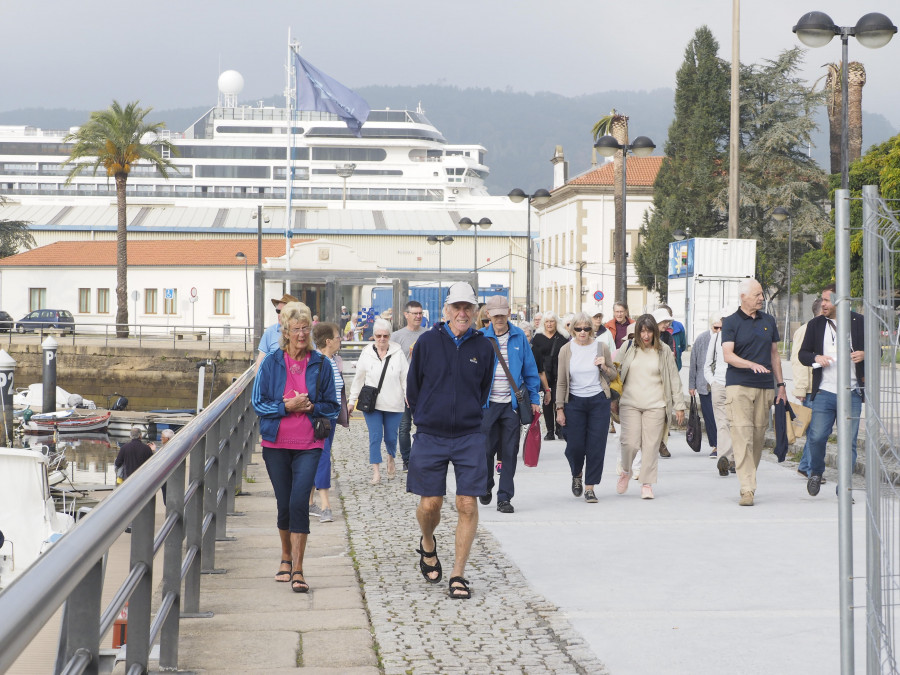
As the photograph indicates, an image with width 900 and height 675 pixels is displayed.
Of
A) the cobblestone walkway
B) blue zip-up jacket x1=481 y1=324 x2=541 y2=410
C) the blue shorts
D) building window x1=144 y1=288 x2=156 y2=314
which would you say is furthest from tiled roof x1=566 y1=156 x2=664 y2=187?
the blue shorts

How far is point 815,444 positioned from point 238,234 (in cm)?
7904

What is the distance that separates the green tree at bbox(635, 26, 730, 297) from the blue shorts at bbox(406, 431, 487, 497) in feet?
166

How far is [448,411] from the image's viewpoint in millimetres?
6816

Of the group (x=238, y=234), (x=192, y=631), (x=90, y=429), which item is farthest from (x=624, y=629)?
(x=238, y=234)

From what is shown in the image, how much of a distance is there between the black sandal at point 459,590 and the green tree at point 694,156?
51.2 meters

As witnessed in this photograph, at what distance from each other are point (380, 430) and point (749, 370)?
3.75 meters

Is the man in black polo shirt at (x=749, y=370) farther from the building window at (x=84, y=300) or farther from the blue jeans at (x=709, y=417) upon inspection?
the building window at (x=84, y=300)

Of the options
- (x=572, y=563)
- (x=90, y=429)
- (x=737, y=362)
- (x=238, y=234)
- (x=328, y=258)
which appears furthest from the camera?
(x=238, y=234)

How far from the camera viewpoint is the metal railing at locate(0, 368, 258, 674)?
2119mm

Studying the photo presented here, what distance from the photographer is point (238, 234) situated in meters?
86.8

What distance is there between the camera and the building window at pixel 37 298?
66.7 metres

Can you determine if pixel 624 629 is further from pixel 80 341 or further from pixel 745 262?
pixel 80 341

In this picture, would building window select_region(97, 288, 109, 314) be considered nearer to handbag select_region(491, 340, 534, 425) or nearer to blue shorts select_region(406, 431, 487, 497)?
handbag select_region(491, 340, 534, 425)

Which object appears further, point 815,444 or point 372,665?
point 815,444
